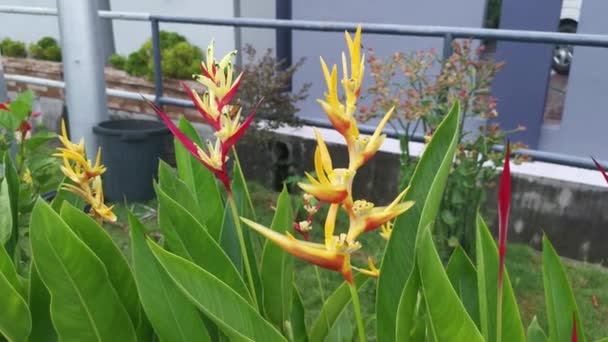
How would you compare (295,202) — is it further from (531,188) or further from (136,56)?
(136,56)

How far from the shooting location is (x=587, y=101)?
4.04 meters

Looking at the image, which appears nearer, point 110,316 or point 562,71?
point 110,316

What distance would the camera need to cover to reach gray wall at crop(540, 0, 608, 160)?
3.86 metres

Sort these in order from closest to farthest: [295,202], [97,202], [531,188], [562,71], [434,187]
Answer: [434,187]
[97,202]
[531,188]
[295,202]
[562,71]

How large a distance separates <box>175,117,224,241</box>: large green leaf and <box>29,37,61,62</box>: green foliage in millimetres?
5774

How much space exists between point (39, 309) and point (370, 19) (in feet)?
13.9

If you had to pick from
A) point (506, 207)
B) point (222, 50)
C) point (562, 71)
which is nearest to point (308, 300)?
point (506, 207)

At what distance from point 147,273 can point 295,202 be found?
9.34ft

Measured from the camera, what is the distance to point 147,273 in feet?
2.37

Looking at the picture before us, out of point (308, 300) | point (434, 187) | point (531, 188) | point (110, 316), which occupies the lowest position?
point (308, 300)

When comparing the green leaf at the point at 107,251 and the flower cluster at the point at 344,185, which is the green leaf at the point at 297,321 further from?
the flower cluster at the point at 344,185

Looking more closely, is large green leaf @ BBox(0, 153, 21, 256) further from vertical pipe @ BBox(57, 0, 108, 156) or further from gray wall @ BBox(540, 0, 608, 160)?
gray wall @ BBox(540, 0, 608, 160)

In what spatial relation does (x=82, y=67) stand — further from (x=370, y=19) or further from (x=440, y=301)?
(x=440, y=301)

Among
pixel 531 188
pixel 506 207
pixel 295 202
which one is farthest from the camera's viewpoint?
pixel 295 202
